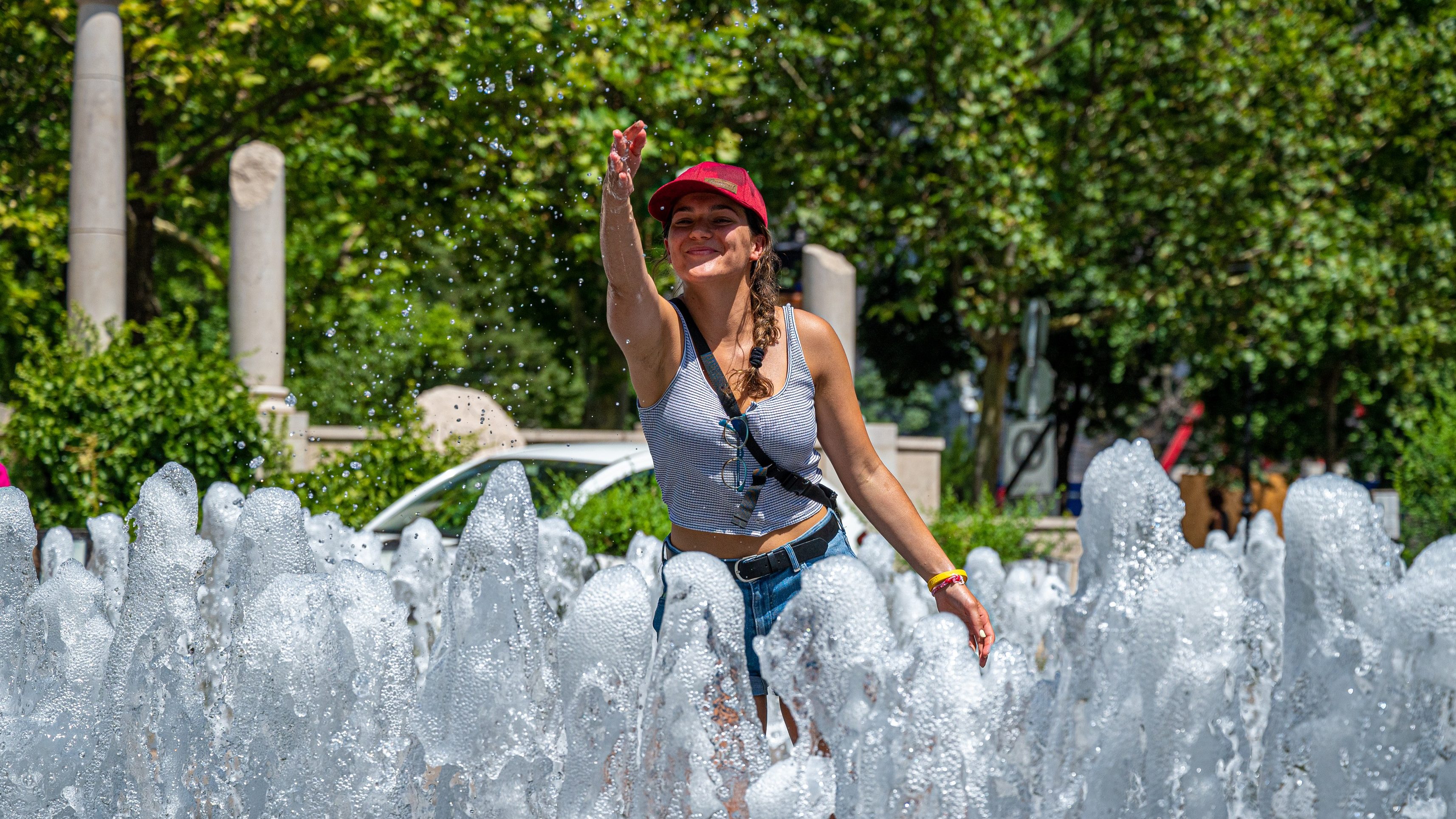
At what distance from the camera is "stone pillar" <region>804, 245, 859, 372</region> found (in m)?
11.5

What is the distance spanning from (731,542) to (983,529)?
23.4ft

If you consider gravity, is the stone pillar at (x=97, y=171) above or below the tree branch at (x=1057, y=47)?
below

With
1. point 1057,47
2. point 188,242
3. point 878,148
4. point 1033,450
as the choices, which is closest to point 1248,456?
point 1033,450

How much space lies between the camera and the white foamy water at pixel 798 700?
90.7 inches

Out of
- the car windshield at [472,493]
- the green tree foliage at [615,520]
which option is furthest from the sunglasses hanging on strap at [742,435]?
the car windshield at [472,493]

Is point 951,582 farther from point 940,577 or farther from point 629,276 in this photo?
point 629,276

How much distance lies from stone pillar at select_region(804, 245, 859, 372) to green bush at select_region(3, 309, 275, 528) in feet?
16.4

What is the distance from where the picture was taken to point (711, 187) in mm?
2697

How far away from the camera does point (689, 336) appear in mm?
2725

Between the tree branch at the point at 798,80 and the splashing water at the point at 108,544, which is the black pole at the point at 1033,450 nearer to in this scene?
the tree branch at the point at 798,80

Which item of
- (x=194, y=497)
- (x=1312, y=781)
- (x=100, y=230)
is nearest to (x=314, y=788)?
(x=194, y=497)

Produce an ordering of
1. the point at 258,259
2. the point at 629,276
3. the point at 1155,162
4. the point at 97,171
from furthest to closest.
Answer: the point at 1155,162, the point at 258,259, the point at 97,171, the point at 629,276

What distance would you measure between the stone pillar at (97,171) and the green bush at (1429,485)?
11174 mm

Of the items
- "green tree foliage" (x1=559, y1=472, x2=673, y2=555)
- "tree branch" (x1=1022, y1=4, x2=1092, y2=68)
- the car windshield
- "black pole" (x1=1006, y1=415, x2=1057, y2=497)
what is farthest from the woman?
"tree branch" (x1=1022, y1=4, x2=1092, y2=68)
